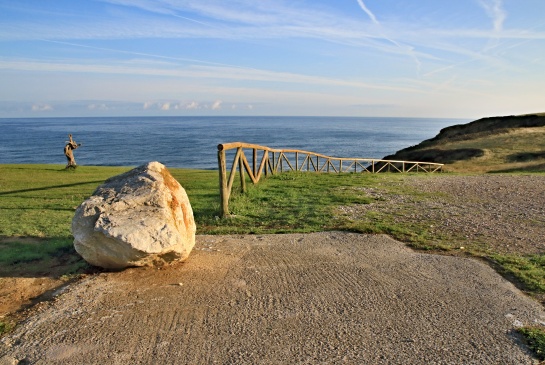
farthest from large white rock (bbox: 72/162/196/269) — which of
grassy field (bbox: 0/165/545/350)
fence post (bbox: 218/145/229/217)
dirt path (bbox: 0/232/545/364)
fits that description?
fence post (bbox: 218/145/229/217)

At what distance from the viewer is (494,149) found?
29.3 meters

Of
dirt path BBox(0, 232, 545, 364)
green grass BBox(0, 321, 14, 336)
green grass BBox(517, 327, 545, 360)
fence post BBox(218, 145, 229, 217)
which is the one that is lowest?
green grass BBox(0, 321, 14, 336)

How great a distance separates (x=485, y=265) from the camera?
6141 millimetres

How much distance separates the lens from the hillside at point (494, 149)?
25.7 metres

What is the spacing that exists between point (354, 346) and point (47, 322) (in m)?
3.07

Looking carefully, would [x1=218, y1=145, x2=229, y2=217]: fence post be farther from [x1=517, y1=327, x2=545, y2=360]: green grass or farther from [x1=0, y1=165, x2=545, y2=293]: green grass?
[x1=517, y1=327, x2=545, y2=360]: green grass

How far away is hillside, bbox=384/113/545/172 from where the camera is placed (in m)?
25.7

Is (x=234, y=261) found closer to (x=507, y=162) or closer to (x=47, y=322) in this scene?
(x=47, y=322)

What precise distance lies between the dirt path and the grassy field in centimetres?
67

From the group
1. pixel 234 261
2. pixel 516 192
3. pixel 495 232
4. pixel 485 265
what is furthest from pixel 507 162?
pixel 234 261

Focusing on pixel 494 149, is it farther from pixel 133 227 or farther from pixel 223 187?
pixel 133 227

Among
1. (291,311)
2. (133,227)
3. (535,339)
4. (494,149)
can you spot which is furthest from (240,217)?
(494,149)

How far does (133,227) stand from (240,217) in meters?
4.02

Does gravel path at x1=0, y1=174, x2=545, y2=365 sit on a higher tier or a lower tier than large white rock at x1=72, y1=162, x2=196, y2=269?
lower
